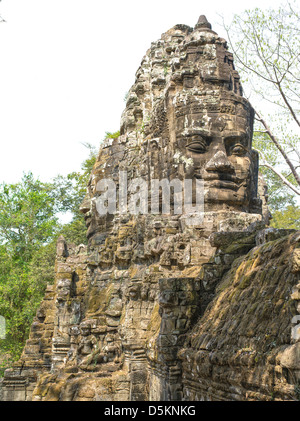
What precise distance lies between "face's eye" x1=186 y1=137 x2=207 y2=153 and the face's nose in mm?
353

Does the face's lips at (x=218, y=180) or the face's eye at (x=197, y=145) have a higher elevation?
the face's eye at (x=197, y=145)

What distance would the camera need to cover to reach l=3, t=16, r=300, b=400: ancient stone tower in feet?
17.5

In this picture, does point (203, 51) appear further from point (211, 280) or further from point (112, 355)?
point (112, 355)

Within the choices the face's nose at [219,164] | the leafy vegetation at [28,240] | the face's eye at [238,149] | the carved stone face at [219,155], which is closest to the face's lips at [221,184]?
the carved stone face at [219,155]

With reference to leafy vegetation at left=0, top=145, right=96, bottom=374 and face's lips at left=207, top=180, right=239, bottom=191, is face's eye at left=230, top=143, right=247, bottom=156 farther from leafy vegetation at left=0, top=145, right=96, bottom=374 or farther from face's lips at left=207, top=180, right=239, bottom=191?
leafy vegetation at left=0, top=145, right=96, bottom=374

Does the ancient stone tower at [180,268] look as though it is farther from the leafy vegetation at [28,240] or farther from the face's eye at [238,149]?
the leafy vegetation at [28,240]

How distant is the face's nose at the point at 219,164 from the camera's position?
411 inches

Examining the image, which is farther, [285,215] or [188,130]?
[285,215]

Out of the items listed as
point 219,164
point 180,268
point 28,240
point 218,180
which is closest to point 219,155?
point 219,164

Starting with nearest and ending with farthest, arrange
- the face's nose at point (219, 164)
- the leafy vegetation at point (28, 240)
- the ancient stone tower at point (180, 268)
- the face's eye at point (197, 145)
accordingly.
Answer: the ancient stone tower at point (180, 268), the face's nose at point (219, 164), the face's eye at point (197, 145), the leafy vegetation at point (28, 240)

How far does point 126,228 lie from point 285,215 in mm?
22325

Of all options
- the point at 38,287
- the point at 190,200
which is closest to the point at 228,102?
the point at 190,200

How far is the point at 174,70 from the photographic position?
12031mm

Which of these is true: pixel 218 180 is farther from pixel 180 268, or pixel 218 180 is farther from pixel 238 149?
pixel 180 268
